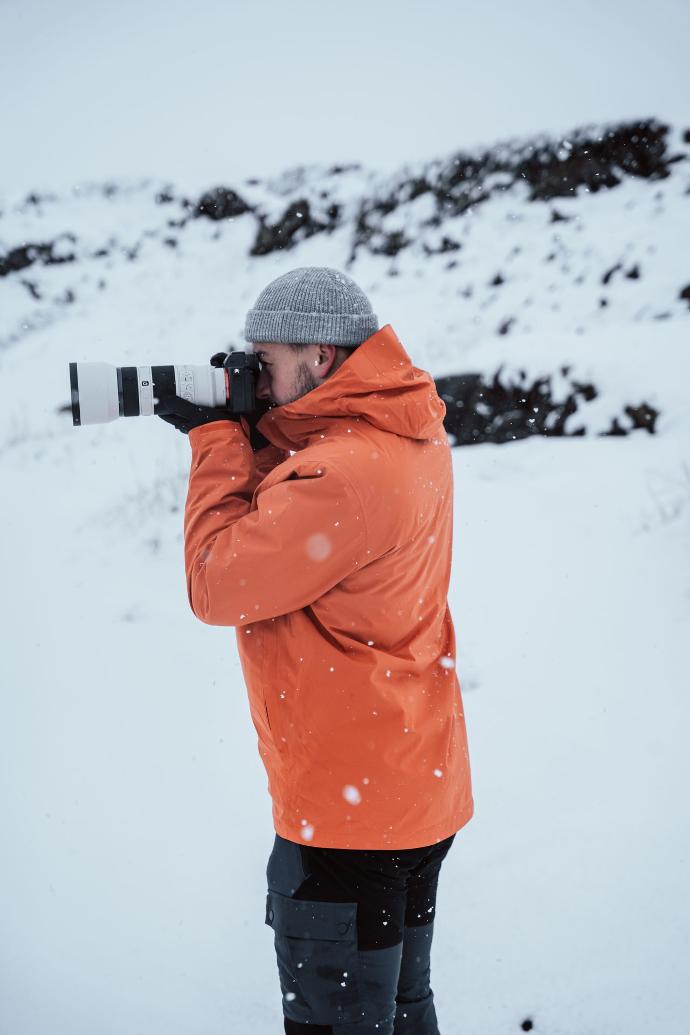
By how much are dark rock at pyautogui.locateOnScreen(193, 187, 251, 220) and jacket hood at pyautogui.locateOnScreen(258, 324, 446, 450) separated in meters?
13.5

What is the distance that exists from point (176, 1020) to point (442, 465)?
1.79 meters

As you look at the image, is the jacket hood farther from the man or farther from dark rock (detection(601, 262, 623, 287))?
dark rock (detection(601, 262, 623, 287))

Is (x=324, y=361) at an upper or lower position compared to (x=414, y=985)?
upper

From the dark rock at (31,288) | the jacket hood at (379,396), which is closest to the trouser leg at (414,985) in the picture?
the jacket hood at (379,396)

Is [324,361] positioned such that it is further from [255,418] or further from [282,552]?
[282,552]

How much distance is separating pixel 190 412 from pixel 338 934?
974 millimetres

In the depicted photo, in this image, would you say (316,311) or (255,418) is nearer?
(316,311)

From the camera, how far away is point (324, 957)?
1104 mm

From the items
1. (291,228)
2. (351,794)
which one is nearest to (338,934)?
(351,794)

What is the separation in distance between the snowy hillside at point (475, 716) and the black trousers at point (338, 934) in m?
0.96

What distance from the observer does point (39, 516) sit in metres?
4.65

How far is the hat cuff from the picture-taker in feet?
3.98

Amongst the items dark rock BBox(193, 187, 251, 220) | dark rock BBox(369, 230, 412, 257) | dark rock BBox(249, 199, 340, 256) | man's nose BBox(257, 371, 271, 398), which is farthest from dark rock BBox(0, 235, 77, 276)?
man's nose BBox(257, 371, 271, 398)

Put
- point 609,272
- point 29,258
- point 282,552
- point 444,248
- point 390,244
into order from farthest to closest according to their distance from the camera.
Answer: point 29,258
point 390,244
point 444,248
point 609,272
point 282,552
